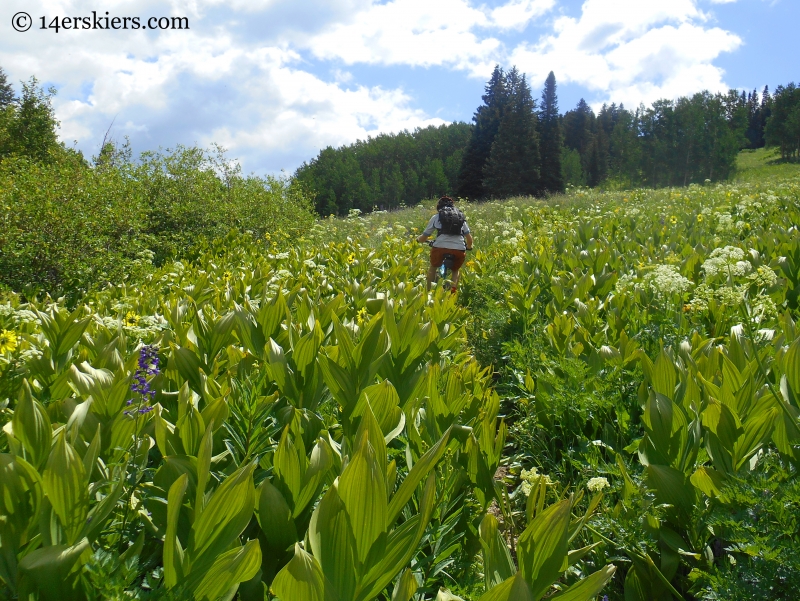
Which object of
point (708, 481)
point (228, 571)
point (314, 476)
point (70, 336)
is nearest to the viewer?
point (228, 571)

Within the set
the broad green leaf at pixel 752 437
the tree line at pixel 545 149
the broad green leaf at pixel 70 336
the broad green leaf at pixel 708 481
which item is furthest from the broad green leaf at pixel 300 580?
the tree line at pixel 545 149

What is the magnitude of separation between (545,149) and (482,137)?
6114mm

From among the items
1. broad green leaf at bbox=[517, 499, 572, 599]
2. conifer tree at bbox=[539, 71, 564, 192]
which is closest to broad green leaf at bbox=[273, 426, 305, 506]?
broad green leaf at bbox=[517, 499, 572, 599]

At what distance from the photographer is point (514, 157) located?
157 feet

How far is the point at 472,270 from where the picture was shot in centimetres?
920

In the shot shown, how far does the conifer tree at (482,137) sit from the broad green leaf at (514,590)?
50.8 meters

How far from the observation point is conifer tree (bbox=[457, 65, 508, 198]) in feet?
170

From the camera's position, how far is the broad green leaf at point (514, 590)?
1.35 metres

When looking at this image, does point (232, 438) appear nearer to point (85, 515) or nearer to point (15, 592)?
point (85, 515)

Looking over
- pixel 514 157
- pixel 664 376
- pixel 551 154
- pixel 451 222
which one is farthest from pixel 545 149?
pixel 664 376

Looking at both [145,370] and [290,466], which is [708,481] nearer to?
[290,466]

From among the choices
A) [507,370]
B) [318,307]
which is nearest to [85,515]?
[318,307]

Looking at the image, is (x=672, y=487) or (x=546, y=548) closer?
(x=546, y=548)

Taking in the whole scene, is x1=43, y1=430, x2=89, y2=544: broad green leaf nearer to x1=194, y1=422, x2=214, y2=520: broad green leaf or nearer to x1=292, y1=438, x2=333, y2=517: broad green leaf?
x1=194, y1=422, x2=214, y2=520: broad green leaf
